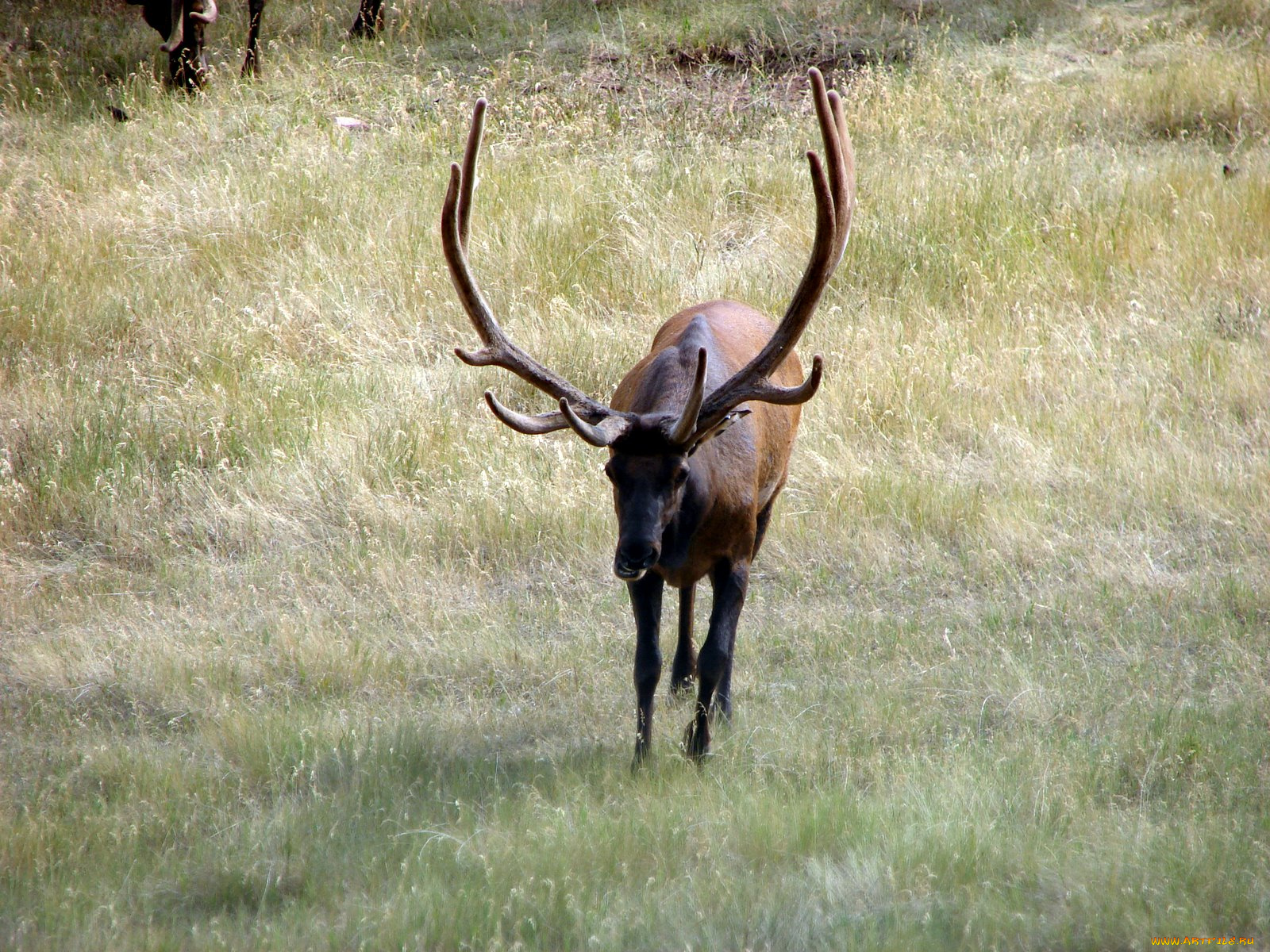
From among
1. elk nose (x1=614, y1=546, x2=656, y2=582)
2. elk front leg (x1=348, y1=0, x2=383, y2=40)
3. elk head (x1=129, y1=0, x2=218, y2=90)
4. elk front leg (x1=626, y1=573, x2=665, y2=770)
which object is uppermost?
elk front leg (x1=348, y1=0, x2=383, y2=40)

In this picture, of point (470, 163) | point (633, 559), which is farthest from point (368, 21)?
point (633, 559)

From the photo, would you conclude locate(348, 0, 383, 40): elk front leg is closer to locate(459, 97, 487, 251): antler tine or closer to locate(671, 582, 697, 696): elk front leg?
locate(459, 97, 487, 251): antler tine

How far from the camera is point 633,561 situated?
4.02 m

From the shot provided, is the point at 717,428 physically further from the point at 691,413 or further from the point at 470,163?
the point at 470,163

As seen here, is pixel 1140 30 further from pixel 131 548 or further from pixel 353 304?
pixel 131 548

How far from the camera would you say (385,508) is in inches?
277

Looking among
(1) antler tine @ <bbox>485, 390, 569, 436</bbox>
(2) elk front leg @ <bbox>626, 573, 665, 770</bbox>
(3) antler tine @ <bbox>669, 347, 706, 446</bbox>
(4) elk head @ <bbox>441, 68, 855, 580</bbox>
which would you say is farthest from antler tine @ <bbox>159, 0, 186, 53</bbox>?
(3) antler tine @ <bbox>669, 347, 706, 446</bbox>

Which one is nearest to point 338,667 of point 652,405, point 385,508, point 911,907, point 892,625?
point 385,508

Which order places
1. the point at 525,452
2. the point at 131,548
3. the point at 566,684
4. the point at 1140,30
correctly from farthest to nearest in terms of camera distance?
the point at 1140,30, the point at 525,452, the point at 131,548, the point at 566,684

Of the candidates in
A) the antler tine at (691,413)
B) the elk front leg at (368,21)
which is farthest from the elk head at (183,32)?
the antler tine at (691,413)

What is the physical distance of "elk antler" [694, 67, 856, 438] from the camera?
428 centimetres

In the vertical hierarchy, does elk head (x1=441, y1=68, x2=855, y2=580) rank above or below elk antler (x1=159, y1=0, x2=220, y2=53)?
below

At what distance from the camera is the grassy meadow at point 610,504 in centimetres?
382

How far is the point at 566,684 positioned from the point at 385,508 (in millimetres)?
2054
